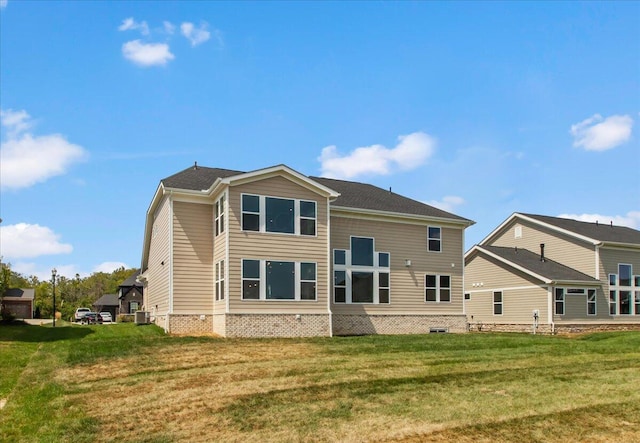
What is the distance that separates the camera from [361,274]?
941 inches

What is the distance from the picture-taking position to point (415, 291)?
25047mm

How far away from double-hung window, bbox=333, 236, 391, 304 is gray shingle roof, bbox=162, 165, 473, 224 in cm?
171

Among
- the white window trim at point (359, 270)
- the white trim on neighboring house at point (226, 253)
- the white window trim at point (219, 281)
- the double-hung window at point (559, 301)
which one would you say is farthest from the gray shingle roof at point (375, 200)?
the double-hung window at point (559, 301)

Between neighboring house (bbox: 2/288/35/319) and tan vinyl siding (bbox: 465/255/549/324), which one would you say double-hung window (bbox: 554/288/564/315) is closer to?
tan vinyl siding (bbox: 465/255/549/324)

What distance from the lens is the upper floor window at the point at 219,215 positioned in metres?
20.6

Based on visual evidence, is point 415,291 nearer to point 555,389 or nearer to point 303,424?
point 555,389

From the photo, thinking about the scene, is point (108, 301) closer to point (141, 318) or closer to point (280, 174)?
point (141, 318)

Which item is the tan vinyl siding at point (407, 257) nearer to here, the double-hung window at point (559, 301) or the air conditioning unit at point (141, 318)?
the double-hung window at point (559, 301)

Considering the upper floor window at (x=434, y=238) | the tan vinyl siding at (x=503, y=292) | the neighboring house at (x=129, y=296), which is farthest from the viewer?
the neighboring house at (x=129, y=296)

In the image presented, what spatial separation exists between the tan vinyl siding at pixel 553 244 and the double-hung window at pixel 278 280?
17092 mm

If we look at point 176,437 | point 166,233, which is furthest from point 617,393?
point 166,233

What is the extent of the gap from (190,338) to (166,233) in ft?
16.1

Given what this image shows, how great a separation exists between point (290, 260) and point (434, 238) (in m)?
7.95

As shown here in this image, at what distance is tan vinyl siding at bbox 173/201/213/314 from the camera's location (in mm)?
20812
